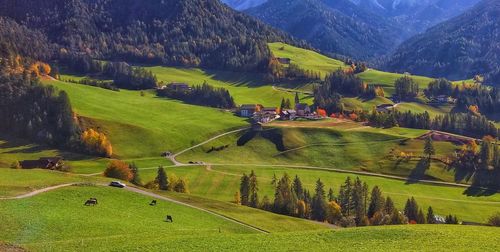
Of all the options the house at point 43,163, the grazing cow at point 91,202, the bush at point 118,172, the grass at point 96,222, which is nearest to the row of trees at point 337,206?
the bush at point 118,172

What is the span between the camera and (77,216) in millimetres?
66125

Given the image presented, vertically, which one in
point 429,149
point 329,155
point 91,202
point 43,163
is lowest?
point 43,163

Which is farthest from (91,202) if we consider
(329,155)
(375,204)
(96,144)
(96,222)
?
(329,155)

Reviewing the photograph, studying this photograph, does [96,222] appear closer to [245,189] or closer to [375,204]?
[245,189]

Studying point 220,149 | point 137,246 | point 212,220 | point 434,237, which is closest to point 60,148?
point 220,149

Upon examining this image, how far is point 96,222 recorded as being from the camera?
64625mm

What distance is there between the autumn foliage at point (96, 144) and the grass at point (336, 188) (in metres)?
21.3

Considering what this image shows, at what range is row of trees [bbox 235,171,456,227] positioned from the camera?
4611 inches

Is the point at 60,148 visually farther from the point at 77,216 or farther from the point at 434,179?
the point at 434,179

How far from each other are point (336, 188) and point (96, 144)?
82.0 m

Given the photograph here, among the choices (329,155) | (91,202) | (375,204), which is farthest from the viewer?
(329,155)

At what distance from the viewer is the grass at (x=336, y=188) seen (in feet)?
468

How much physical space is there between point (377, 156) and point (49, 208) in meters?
143

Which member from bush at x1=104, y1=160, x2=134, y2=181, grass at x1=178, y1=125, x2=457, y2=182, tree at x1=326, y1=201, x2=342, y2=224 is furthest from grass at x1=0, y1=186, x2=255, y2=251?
grass at x1=178, y1=125, x2=457, y2=182
